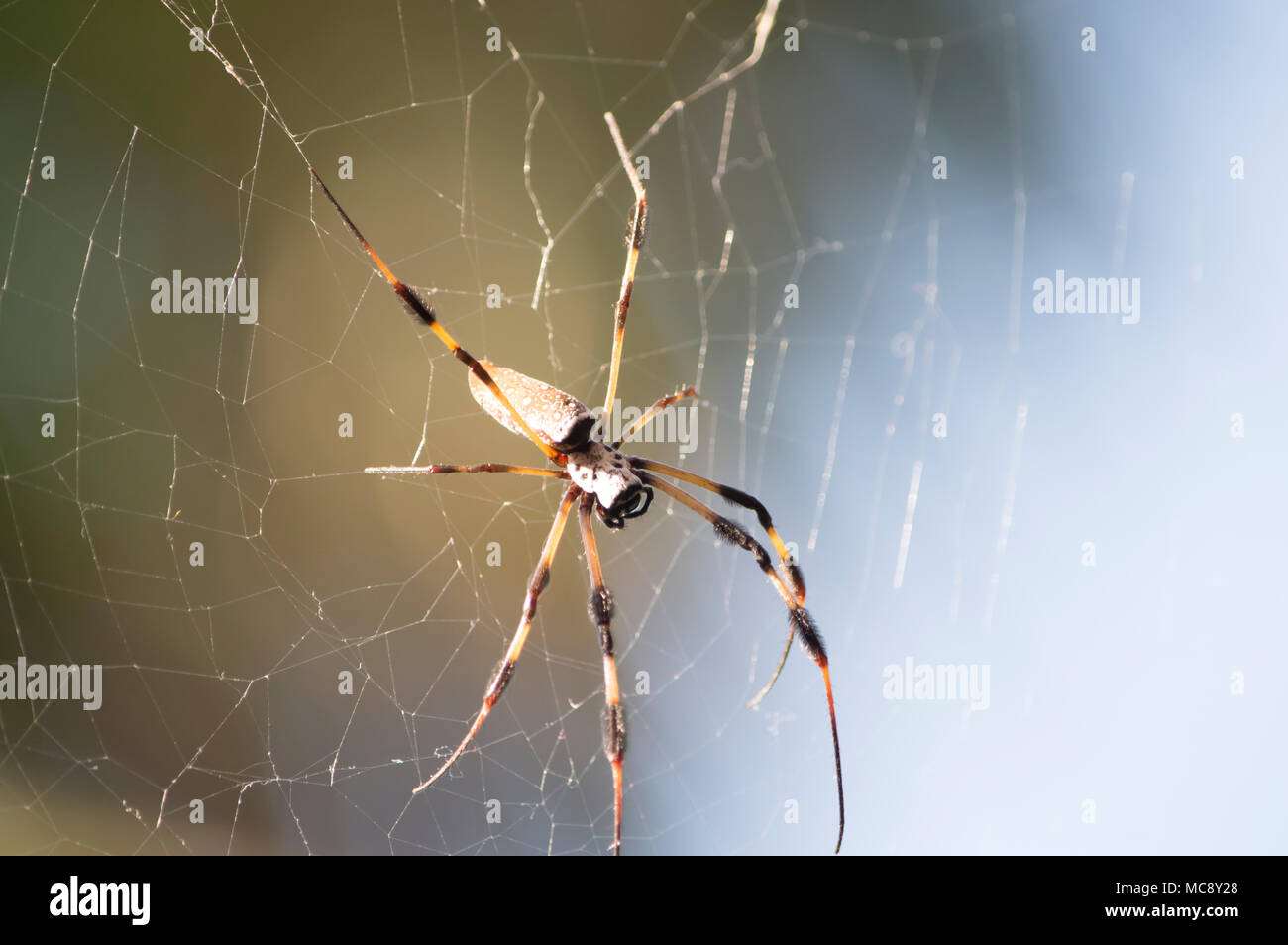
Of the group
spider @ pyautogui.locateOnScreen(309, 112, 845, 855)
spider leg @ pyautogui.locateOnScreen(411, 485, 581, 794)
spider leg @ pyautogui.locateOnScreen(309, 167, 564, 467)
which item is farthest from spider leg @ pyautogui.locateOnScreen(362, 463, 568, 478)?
spider leg @ pyautogui.locateOnScreen(411, 485, 581, 794)

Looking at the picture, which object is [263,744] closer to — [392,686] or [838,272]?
[392,686]

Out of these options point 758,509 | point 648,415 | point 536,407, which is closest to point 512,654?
point 536,407

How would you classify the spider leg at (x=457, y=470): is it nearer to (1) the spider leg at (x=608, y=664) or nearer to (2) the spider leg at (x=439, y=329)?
(2) the spider leg at (x=439, y=329)

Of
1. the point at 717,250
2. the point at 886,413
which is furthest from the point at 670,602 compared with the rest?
the point at 717,250

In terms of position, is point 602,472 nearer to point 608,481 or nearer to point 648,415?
point 608,481

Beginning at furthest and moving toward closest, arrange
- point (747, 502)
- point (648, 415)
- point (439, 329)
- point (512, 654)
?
point (747, 502) < point (648, 415) < point (512, 654) < point (439, 329)

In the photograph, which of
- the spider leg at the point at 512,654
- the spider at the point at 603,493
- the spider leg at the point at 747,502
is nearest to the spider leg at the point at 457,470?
the spider at the point at 603,493

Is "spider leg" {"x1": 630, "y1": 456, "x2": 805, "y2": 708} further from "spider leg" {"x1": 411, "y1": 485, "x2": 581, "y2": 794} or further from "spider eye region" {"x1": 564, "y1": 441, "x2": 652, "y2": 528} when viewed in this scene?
"spider leg" {"x1": 411, "y1": 485, "x2": 581, "y2": 794}
